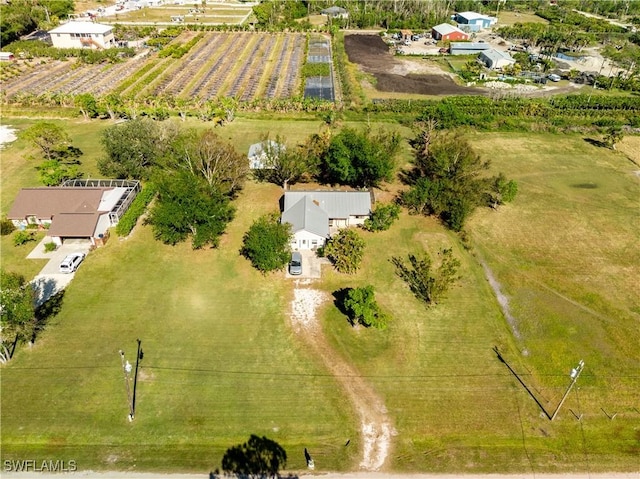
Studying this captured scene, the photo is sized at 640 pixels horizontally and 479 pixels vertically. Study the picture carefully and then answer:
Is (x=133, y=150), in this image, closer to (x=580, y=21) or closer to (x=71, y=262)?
(x=71, y=262)

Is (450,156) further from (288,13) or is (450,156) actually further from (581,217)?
(288,13)

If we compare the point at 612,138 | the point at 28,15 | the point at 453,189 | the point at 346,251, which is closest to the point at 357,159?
the point at 453,189

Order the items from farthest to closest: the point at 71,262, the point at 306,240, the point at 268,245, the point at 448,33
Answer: the point at 448,33 → the point at 306,240 → the point at 71,262 → the point at 268,245

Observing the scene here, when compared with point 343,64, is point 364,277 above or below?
below

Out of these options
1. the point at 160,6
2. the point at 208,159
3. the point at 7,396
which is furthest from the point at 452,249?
the point at 160,6

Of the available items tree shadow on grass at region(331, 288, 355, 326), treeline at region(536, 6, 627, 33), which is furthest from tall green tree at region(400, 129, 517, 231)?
treeline at region(536, 6, 627, 33)

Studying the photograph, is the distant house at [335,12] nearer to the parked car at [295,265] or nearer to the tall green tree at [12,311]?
the parked car at [295,265]

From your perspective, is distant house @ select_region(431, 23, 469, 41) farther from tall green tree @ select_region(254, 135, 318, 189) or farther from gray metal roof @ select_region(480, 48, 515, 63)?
tall green tree @ select_region(254, 135, 318, 189)
